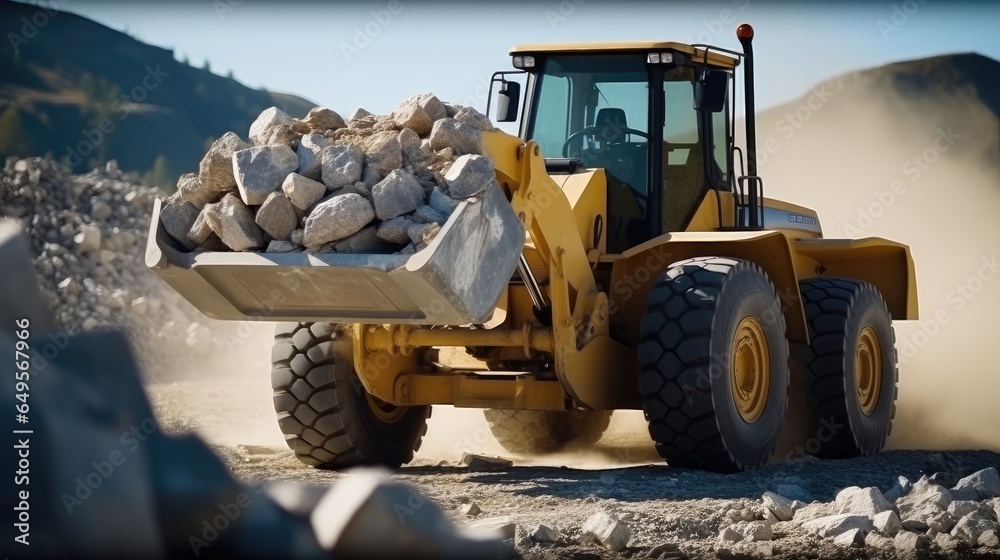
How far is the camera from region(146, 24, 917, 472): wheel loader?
6.73 m

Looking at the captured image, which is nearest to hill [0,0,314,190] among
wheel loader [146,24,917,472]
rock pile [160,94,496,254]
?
wheel loader [146,24,917,472]

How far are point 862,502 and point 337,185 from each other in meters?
2.77

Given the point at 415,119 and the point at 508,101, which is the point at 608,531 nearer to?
the point at 415,119

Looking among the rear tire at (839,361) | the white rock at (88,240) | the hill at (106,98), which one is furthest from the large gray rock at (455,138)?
the hill at (106,98)

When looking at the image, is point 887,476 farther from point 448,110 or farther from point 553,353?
point 448,110

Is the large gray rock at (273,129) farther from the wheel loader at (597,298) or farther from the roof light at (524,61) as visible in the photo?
the roof light at (524,61)

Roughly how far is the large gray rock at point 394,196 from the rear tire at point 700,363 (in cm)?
185

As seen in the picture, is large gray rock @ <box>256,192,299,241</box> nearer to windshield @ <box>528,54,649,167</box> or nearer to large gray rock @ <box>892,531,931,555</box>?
windshield @ <box>528,54,649,167</box>

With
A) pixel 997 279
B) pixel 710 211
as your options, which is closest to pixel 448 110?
pixel 710 211

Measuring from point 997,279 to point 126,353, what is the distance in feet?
47.9

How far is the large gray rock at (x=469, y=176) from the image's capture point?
6539 millimetres

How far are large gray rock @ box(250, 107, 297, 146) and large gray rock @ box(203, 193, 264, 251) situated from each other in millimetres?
399

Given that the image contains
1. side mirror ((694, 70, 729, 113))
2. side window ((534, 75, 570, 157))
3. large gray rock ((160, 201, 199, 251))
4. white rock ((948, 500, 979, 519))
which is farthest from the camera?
side window ((534, 75, 570, 157))

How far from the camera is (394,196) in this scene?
6398mm
